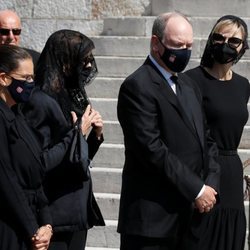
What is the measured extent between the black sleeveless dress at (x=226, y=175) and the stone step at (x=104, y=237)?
1.67m

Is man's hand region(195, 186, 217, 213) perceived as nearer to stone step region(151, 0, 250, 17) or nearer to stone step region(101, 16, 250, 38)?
stone step region(101, 16, 250, 38)

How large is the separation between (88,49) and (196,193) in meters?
0.98

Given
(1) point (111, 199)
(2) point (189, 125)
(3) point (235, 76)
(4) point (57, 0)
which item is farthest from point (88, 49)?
(4) point (57, 0)

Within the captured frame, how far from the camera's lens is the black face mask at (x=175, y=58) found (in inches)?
215

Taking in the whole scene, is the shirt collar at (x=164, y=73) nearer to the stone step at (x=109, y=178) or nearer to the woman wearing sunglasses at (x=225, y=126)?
the woman wearing sunglasses at (x=225, y=126)

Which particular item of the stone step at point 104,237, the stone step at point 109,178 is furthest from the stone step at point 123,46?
the stone step at point 104,237

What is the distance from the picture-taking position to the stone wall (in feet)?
33.9

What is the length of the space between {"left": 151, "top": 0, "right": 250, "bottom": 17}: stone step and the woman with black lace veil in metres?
4.43

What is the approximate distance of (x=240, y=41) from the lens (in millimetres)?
6160

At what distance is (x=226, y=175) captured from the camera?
599cm

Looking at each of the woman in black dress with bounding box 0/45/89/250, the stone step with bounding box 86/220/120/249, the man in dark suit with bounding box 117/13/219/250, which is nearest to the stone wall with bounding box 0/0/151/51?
the stone step with bounding box 86/220/120/249

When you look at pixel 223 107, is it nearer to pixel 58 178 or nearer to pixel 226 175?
pixel 226 175

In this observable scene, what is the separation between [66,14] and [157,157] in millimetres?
5399

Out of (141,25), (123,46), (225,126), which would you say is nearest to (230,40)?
(225,126)
